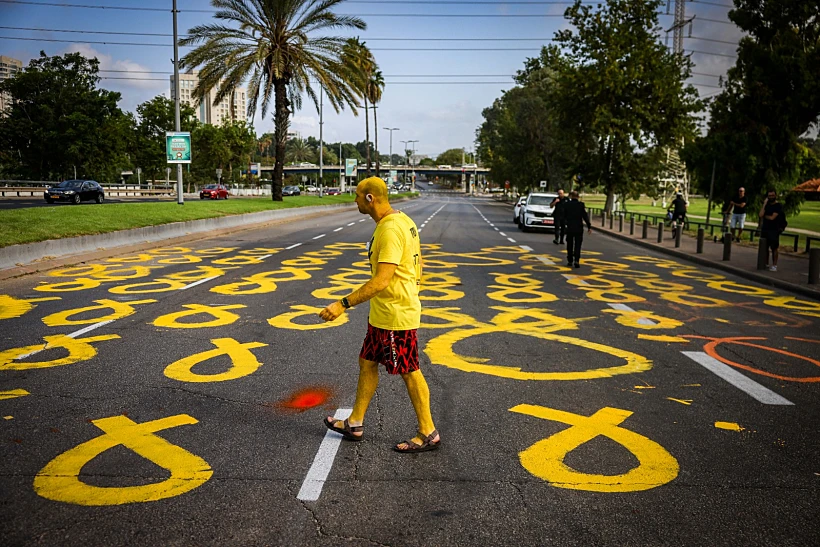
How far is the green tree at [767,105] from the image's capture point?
2462cm

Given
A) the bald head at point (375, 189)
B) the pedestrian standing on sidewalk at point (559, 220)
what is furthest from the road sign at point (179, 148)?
the bald head at point (375, 189)

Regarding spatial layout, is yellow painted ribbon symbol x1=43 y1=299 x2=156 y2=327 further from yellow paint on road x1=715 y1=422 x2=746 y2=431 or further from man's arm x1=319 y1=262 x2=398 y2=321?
yellow paint on road x1=715 y1=422 x2=746 y2=431

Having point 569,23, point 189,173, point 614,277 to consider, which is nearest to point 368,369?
point 614,277

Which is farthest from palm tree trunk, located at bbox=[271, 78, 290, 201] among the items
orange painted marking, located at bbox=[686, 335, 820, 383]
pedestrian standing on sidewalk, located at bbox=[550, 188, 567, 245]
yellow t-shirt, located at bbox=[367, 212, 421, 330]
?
yellow t-shirt, located at bbox=[367, 212, 421, 330]

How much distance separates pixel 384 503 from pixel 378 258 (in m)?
1.44

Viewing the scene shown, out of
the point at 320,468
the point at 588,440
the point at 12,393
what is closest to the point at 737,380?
the point at 588,440

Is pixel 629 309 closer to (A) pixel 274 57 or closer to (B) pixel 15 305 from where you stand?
(B) pixel 15 305

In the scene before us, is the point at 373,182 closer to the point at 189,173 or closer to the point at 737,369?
the point at 737,369

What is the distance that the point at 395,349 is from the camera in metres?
4.30

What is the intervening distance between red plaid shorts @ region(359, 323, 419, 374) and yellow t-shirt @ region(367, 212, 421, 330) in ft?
0.15

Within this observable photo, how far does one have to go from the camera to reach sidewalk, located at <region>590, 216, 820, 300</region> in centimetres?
1317

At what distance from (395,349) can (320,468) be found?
843mm

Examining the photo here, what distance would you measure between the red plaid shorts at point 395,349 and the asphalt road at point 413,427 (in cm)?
57

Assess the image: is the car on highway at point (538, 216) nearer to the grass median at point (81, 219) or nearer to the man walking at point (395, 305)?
the grass median at point (81, 219)
